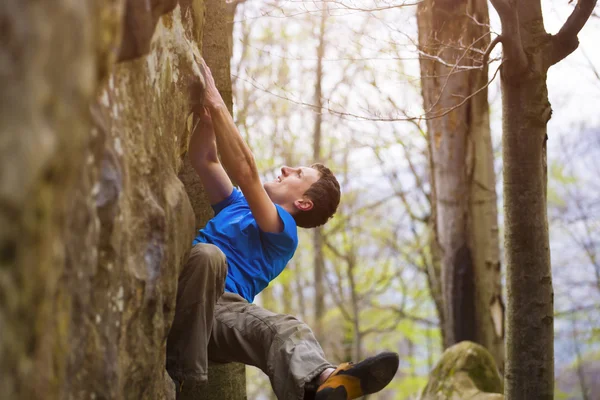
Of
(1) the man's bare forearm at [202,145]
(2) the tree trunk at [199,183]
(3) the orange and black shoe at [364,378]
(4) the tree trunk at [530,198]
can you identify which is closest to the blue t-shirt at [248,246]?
(1) the man's bare forearm at [202,145]

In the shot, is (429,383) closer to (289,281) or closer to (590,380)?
(289,281)

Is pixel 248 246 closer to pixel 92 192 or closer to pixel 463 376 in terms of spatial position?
pixel 92 192

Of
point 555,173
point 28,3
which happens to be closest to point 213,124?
point 28,3

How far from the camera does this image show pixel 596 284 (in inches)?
627

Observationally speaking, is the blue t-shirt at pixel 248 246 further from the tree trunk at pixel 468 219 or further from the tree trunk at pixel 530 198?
the tree trunk at pixel 468 219

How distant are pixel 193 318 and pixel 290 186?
115cm

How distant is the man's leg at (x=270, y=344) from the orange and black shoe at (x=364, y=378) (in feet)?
0.50

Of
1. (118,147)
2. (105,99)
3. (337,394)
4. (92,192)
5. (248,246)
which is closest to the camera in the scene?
(92,192)

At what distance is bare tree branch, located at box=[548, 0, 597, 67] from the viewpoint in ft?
12.7

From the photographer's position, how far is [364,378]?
10.1ft

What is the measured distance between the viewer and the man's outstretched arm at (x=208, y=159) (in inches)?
148

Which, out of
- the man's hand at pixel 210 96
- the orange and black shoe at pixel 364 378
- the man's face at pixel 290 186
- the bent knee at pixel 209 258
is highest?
the man's hand at pixel 210 96

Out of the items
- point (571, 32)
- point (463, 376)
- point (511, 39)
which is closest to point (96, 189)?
point (511, 39)

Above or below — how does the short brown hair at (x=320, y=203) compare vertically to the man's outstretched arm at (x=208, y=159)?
below
